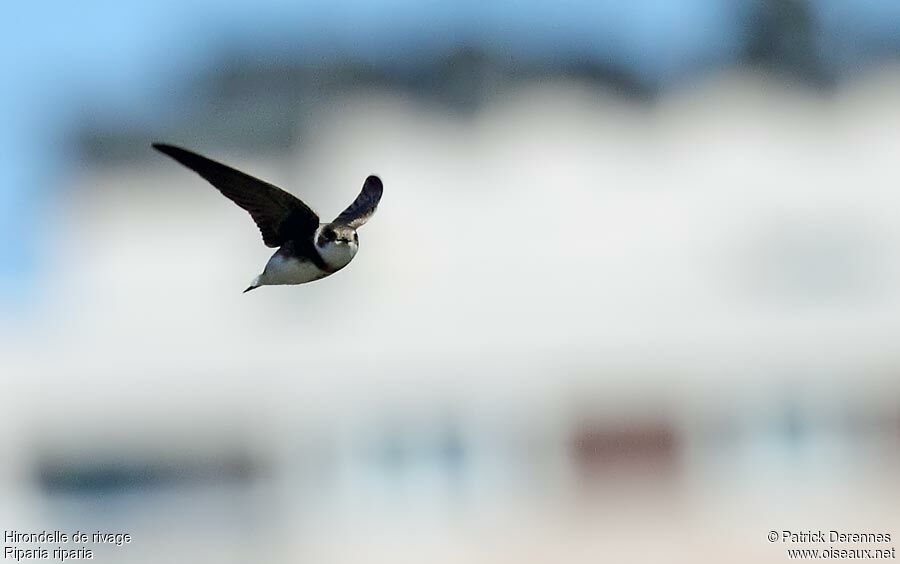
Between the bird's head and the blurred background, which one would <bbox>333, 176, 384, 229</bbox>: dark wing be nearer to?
the bird's head

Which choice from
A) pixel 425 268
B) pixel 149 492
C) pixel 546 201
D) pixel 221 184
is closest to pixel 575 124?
pixel 546 201

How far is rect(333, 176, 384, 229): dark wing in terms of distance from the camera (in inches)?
181

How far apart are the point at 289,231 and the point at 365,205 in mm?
270

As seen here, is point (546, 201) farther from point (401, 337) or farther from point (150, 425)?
point (150, 425)

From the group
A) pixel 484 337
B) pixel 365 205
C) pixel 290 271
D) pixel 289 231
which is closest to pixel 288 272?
pixel 290 271

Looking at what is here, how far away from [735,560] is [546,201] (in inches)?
163

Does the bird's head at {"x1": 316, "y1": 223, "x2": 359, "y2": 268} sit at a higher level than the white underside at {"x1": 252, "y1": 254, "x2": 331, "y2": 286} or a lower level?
higher

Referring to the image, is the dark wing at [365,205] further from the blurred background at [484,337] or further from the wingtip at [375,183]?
the blurred background at [484,337]

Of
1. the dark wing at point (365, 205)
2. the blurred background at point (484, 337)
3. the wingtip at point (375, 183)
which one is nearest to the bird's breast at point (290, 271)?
the dark wing at point (365, 205)

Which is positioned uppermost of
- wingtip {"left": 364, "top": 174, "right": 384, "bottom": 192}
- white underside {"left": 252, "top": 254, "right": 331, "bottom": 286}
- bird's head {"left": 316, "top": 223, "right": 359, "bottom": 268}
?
wingtip {"left": 364, "top": 174, "right": 384, "bottom": 192}

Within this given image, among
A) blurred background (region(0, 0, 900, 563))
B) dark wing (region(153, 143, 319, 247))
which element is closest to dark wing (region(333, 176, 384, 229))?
dark wing (region(153, 143, 319, 247))

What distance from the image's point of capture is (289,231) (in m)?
4.47

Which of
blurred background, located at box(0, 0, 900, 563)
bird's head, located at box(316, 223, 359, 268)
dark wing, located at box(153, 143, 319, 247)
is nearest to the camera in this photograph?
dark wing, located at box(153, 143, 319, 247)

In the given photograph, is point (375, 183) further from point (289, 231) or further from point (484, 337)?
point (484, 337)
